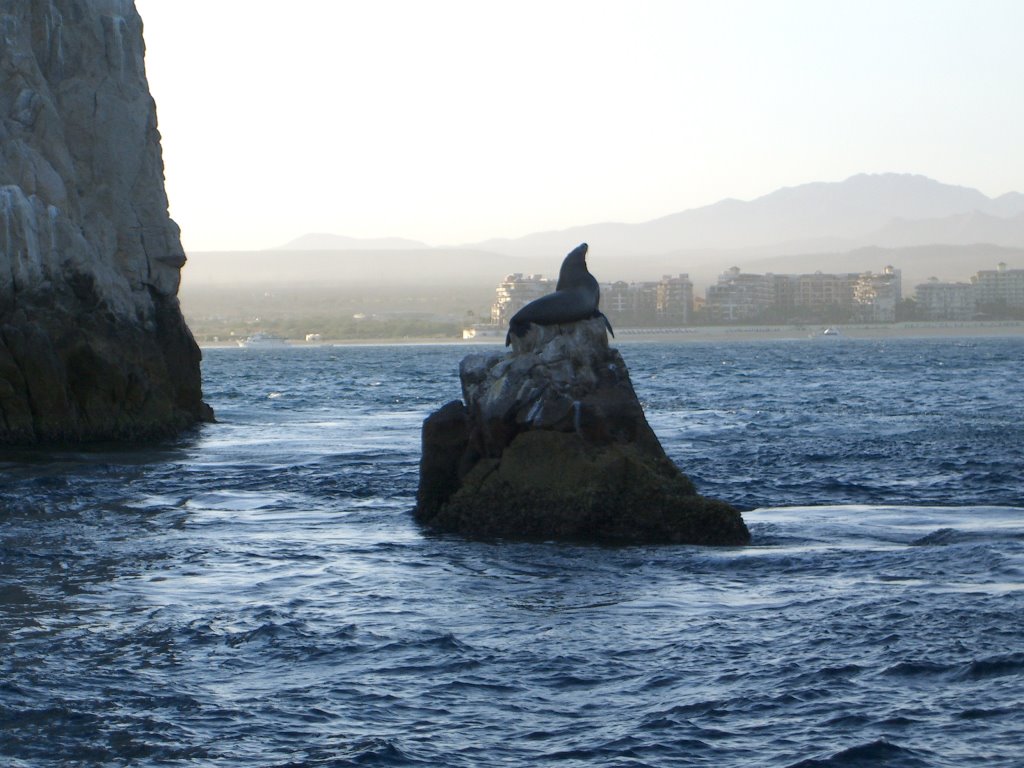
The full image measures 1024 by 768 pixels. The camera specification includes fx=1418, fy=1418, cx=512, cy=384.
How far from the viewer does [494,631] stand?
1196 cm

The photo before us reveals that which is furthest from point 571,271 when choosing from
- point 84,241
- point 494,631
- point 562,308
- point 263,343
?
point 263,343

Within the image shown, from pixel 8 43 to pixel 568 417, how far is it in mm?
20152

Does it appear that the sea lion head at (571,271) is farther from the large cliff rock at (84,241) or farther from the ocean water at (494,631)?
the large cliff rock at (84,241)

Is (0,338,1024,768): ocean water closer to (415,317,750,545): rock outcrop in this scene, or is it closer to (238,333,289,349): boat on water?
(415,317,750,545): rock outcrop

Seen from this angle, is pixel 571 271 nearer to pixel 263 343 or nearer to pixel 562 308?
pixel 562 308

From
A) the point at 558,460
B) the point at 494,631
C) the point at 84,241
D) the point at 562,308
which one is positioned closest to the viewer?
the point at 494,631

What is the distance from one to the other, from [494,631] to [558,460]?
4.76m

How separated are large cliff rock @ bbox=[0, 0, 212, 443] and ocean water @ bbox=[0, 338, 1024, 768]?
16.9ft

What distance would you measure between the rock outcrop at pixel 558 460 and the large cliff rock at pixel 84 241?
12.0 metres

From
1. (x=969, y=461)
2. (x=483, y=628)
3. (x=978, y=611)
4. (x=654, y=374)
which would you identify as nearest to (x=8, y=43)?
(x=969, y=461)

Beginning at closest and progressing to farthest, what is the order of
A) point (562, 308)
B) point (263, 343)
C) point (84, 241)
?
point (562, 308)
point (84, 241)
point (263, 343)

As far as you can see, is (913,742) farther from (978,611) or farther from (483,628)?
(483,628)

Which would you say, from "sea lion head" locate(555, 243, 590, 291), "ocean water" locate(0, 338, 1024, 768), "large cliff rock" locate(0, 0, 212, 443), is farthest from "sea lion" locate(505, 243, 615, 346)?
"large cliff rock" locate(0, 0, 212, 443)

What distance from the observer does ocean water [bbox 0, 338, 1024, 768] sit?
9.21 metres
